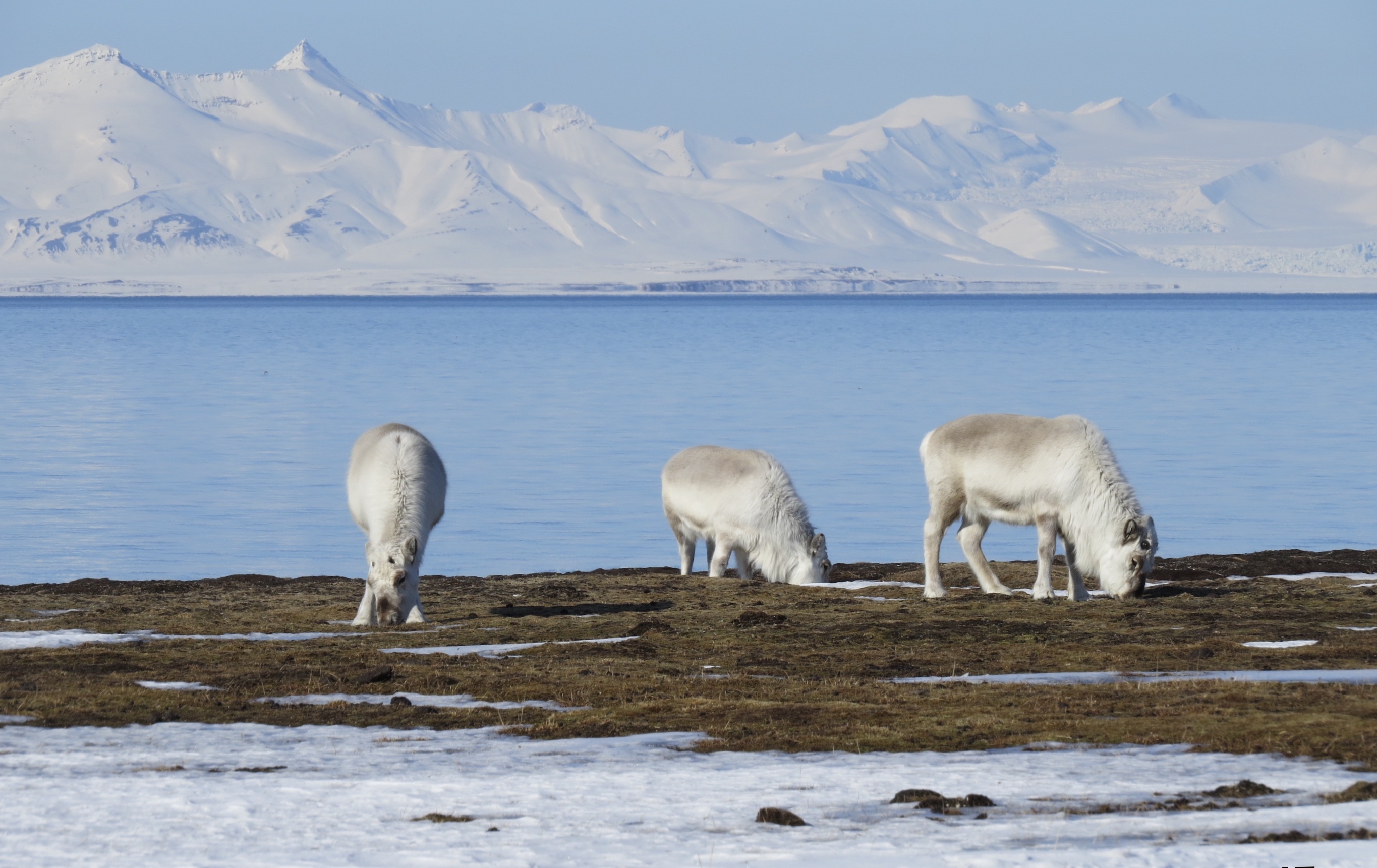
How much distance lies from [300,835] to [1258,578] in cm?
1716

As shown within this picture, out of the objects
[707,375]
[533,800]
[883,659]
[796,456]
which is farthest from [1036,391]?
[533,800]

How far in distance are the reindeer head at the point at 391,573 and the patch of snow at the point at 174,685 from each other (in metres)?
4.29

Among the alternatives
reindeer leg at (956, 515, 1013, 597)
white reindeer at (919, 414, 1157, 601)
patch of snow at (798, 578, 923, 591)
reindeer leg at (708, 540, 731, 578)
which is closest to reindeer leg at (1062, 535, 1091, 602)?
white reindeer at (919, 414, 1157, 601)

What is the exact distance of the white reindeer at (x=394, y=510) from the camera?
1908 centimetres

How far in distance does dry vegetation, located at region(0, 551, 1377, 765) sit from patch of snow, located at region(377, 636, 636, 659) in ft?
0.67

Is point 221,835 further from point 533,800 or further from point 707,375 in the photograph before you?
point 707,375

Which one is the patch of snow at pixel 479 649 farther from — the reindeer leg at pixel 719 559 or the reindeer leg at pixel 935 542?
the reindeer leg at pixel 719 559

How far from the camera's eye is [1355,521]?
3819 cm

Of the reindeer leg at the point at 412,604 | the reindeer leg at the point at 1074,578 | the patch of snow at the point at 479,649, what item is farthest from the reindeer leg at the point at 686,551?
the patch of snow at the point at 479,649

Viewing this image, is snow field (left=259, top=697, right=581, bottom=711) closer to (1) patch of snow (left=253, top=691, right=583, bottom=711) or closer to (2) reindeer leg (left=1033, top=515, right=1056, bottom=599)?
(1) patch of snow (left=253, top=691, right=583, bottom=711)

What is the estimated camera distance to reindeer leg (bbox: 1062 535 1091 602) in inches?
813

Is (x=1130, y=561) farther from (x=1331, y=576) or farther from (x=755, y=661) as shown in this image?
(x=755, y=661)

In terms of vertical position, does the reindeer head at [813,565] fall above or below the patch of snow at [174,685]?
above

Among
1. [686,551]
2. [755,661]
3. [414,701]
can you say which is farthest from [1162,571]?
[414,701]
